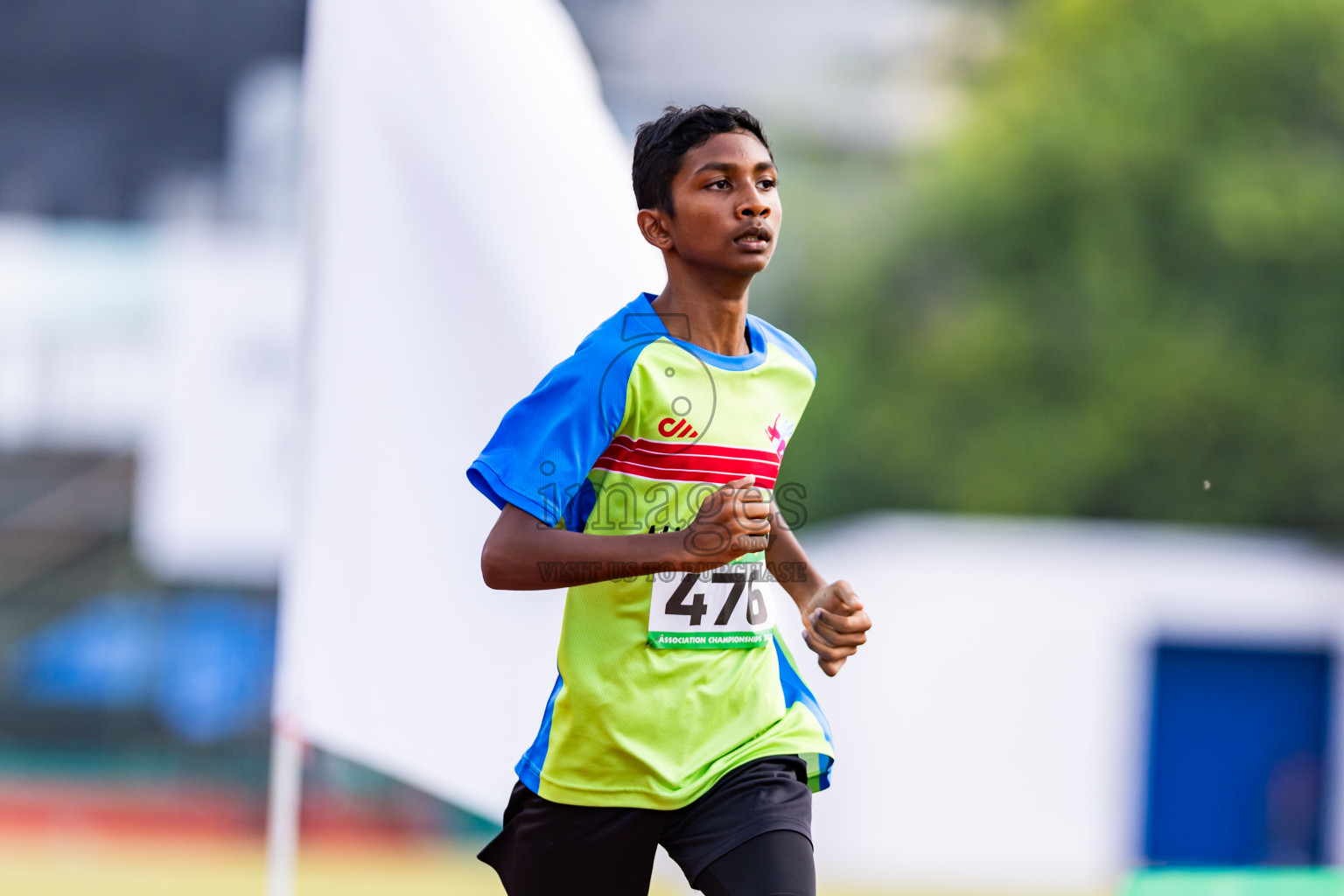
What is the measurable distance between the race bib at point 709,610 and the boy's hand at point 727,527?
21cm

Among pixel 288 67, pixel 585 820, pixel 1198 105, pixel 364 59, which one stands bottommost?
pixel 585 820

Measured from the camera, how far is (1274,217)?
669 inches

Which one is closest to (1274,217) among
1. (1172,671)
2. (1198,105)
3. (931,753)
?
(1198,105)

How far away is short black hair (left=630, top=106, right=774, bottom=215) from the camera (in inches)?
92.0

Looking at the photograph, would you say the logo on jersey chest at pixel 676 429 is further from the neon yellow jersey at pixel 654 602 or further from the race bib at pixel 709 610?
the race bib at pixel 709 610

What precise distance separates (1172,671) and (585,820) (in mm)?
11667

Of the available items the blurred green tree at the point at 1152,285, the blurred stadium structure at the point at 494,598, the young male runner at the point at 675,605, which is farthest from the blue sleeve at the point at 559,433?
the blurred green tree at the point at 1152,285

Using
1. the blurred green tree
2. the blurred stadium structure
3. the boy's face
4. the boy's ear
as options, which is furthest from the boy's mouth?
the blurred green tree

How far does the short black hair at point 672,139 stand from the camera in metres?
2.34

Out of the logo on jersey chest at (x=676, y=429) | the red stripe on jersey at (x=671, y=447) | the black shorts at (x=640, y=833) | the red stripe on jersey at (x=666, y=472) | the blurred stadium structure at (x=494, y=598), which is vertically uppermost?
the blurred stadium structure at (x=494, y=598)

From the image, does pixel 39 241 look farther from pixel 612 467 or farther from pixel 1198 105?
pixel 612 467

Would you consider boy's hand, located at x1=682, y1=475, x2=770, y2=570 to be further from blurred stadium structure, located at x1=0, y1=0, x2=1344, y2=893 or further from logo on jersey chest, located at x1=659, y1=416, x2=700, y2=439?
blurred stadium structure, located at x1=0, y1=0, x2=1344, y2=893

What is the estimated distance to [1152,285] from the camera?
1795 centimetres

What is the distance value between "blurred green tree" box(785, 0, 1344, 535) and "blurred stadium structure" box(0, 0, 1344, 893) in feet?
1.14
